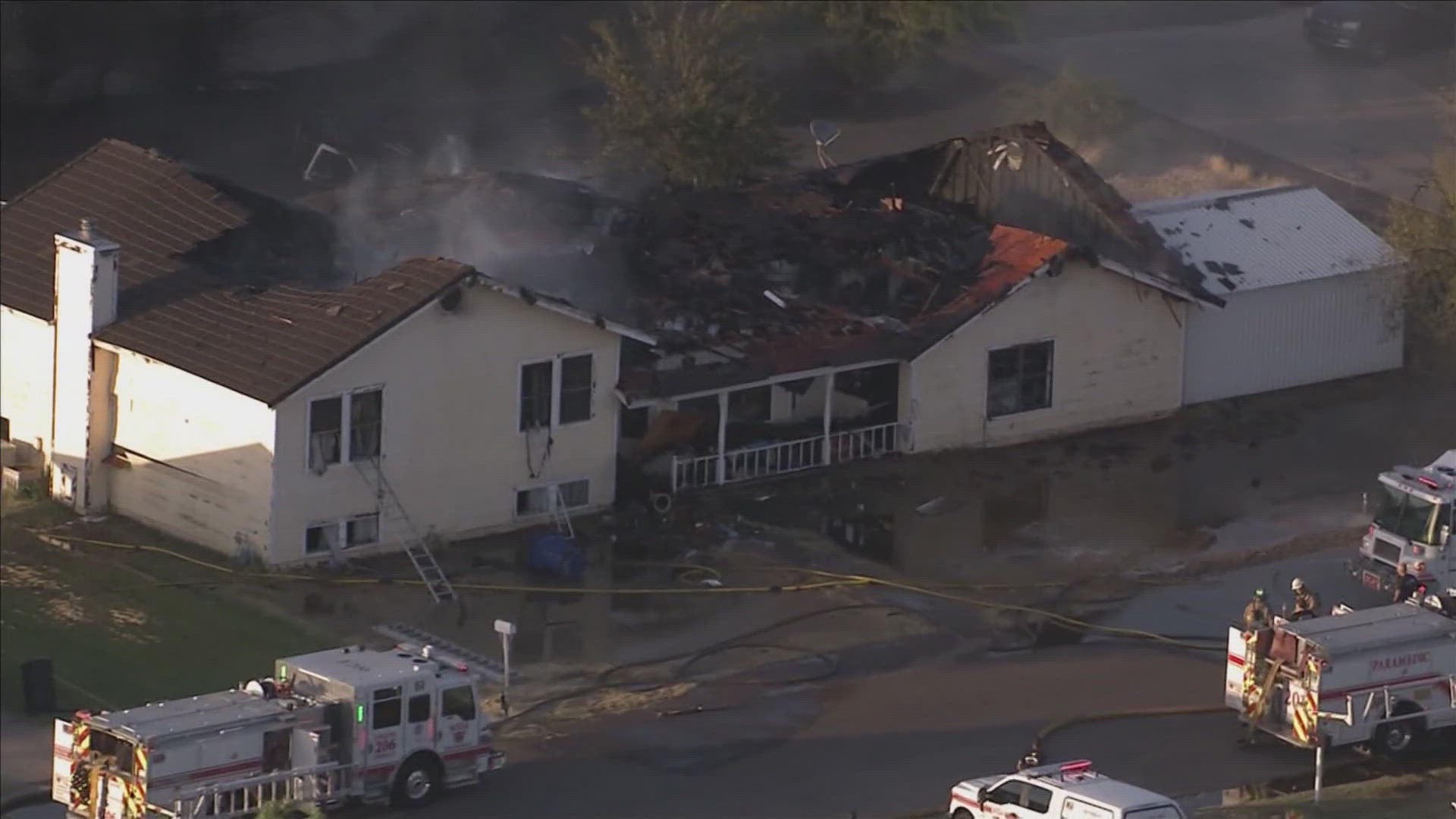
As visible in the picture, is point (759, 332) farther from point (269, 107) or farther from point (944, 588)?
point (269, 107)

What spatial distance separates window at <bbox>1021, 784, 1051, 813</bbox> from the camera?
28797mm

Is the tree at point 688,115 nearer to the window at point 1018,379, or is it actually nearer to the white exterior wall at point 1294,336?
the window at point 1018,379

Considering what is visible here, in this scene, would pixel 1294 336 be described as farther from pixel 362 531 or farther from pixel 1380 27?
pixel 1380 27

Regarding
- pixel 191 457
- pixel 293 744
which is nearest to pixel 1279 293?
pixel 191 457

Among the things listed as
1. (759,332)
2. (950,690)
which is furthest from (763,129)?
(950,690)

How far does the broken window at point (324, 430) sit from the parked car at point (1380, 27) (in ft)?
125

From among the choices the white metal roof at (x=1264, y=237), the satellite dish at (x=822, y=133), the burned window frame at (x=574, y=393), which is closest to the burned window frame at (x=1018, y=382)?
the white metal roof at (x=1264, y=237)

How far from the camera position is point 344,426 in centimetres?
3906

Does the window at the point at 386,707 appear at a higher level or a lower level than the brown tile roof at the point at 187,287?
lower

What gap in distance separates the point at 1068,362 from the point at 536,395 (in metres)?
9.46

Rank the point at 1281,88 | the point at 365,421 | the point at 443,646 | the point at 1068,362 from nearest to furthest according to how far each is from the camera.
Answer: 1. the point at 443,646
2. the point at 365,421
3. the point at 1068,362
4. the point at 1281,88

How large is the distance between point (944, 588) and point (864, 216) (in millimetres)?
9883

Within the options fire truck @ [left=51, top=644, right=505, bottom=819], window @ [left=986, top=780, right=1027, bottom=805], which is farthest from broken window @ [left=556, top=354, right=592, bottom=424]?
window @ [left=986, top=780, right=1027, bottom=805]

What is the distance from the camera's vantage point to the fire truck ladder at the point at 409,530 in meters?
39.0
